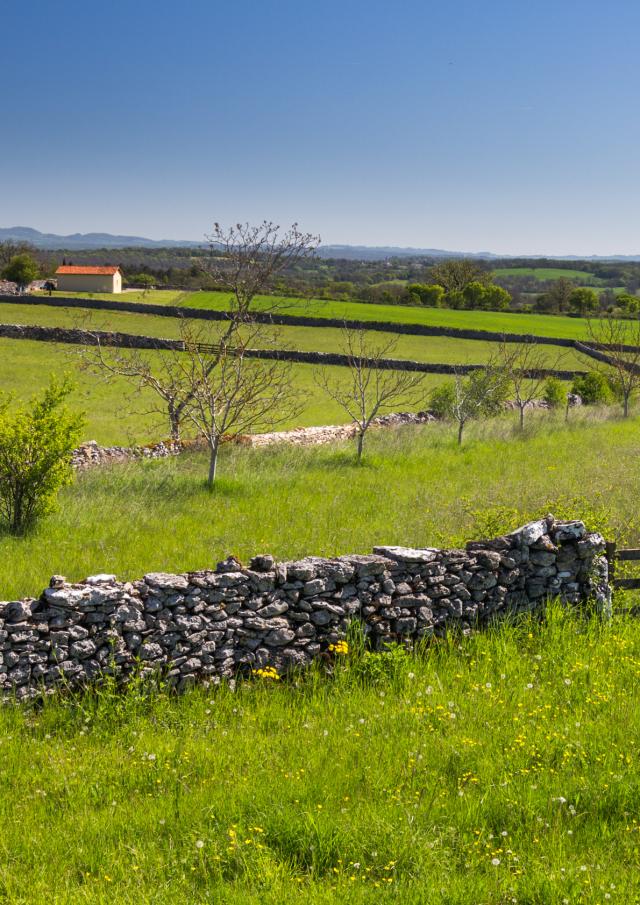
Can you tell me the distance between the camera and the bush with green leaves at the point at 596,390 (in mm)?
38594

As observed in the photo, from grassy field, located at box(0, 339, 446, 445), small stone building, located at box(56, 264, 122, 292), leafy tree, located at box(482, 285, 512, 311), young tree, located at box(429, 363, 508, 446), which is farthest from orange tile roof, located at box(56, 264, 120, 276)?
young tree, located at box(429, 363, 508, 446)

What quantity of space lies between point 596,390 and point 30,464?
1235 inches

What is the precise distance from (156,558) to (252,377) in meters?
9.85

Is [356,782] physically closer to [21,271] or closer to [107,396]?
[107,396]

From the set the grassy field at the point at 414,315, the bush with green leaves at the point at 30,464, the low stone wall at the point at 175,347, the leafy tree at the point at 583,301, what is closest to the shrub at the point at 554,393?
the low stone wall at the point at 175,347

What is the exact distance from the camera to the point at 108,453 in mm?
24281

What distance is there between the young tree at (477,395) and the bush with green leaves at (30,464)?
15992 millimetres

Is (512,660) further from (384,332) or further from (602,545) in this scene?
(384,332)

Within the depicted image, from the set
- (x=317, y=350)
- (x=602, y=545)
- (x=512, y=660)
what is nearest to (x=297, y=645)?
(x=512, y=660)

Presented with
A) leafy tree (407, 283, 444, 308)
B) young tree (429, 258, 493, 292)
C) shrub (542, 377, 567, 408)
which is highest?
young tree (429, 258, 493, 292)

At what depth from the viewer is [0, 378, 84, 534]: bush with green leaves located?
1446 centimetres

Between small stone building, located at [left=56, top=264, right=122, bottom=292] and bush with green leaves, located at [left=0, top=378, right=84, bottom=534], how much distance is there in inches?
3345

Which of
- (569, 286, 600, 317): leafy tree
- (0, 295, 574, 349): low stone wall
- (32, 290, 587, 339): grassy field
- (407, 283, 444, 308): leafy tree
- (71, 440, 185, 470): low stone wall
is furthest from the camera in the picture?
(569, 286, 600, 317): leafy tree

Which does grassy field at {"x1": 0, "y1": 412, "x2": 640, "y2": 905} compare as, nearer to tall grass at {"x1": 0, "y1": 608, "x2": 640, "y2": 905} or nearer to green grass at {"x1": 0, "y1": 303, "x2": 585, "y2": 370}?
tall grass at {"x1": 0, "y1": 608, "x2": 640, "y2": 905}
